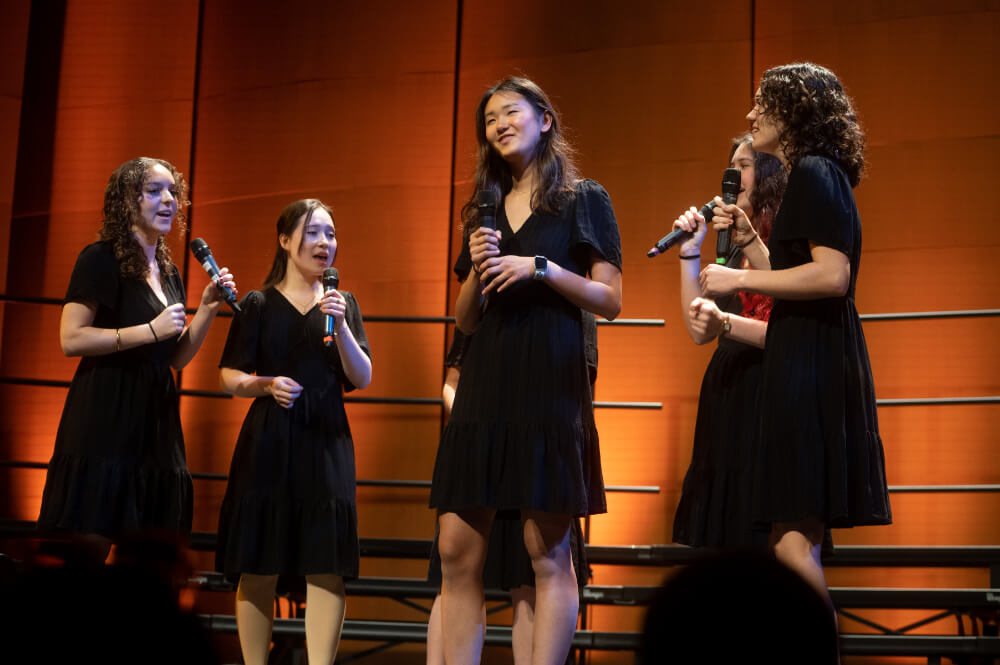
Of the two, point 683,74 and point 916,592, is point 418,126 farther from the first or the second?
point 916,592

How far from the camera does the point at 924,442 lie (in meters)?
4.01

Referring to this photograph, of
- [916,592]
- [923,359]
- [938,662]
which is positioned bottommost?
[938,662]

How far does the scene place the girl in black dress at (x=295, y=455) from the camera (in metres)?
3.10

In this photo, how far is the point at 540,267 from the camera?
86.0 inches

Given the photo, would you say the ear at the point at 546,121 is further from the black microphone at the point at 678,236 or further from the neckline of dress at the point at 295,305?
the neckline of dress at the point at 295,305

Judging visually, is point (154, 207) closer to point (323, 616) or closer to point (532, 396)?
point (323, 616)

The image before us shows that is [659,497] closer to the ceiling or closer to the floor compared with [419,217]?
closer to the floor

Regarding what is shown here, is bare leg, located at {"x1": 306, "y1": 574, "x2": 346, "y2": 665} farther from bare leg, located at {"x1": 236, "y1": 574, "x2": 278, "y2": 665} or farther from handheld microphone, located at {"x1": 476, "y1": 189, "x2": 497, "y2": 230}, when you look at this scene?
handheld microphone, located at {"x1": 476, "y1": 189, "x2": 497, "y2": 230}

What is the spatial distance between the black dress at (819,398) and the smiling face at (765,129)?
0.42ft

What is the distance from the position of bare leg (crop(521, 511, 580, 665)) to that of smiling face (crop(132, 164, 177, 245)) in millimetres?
1847

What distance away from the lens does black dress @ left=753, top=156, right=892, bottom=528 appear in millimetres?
2080

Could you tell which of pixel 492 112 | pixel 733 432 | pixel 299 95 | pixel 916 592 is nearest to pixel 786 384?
pixel 733 432

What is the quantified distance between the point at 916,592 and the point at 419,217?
8.36ft

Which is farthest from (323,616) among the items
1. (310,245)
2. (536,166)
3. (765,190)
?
(765,190)
